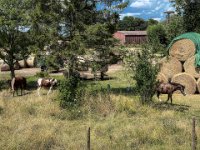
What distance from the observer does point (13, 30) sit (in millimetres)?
30609

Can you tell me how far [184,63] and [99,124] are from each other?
45.7 feet

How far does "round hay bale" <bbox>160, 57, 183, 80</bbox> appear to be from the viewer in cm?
2838

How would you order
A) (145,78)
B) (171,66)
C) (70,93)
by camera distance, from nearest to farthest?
(70,93) → (145,78) → (171,66)

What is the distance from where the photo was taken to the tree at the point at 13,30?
3015cm

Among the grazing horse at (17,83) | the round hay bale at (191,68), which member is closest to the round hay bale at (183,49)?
the round hay bale at (191,68)

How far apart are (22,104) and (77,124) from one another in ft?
14.0

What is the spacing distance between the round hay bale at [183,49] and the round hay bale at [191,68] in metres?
0.31

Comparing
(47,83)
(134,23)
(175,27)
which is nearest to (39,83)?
(47,83)

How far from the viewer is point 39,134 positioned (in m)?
12.9

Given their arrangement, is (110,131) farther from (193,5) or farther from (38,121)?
(193,5)

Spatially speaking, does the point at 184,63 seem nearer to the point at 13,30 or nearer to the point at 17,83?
the point at 17,83

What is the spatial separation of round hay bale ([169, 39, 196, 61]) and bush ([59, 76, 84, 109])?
1026 centimetres

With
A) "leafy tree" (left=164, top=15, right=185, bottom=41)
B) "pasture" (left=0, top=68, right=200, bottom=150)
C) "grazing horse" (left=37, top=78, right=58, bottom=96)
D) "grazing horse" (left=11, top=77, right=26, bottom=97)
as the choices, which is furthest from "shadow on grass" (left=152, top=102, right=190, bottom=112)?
"leafy tree" (left=164, top=15, right=185, bottom=41)

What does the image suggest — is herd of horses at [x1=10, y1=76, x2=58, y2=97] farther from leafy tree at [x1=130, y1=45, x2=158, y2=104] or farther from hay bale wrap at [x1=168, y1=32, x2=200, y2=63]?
hay bale wrap at [x1=168, y1=32, x2=200, y2=63]
